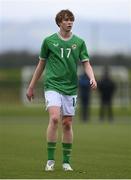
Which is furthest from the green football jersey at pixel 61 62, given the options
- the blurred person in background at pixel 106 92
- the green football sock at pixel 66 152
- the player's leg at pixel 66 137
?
the blurred person in background at pixel 106 92

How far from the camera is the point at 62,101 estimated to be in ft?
39.5

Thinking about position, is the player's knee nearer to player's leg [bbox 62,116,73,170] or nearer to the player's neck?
player's leg [bbox 62,116,73,170]

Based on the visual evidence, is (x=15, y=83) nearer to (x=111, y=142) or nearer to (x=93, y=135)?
(x=93, y=135)

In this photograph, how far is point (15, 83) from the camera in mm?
46188

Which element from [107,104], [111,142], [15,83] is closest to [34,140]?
[111,142]

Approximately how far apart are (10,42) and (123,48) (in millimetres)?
6837

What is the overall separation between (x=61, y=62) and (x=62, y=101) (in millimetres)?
564

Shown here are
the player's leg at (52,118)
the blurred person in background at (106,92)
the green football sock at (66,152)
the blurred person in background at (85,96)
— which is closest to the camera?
the player's leg at (52,118)

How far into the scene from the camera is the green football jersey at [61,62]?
39.3 feet

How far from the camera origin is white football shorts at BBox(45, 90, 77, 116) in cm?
1192

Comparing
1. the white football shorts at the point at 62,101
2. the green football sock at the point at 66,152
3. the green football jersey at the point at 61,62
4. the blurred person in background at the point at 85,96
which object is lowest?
the blurred person in background at the point at 85,96

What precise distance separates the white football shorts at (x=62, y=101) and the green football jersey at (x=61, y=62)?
6 centimetres

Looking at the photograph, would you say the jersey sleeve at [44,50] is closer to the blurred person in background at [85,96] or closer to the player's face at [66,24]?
the player's face at [66,24]

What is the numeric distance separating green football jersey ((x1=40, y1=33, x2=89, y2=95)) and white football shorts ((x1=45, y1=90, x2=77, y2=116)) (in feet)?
0.21
